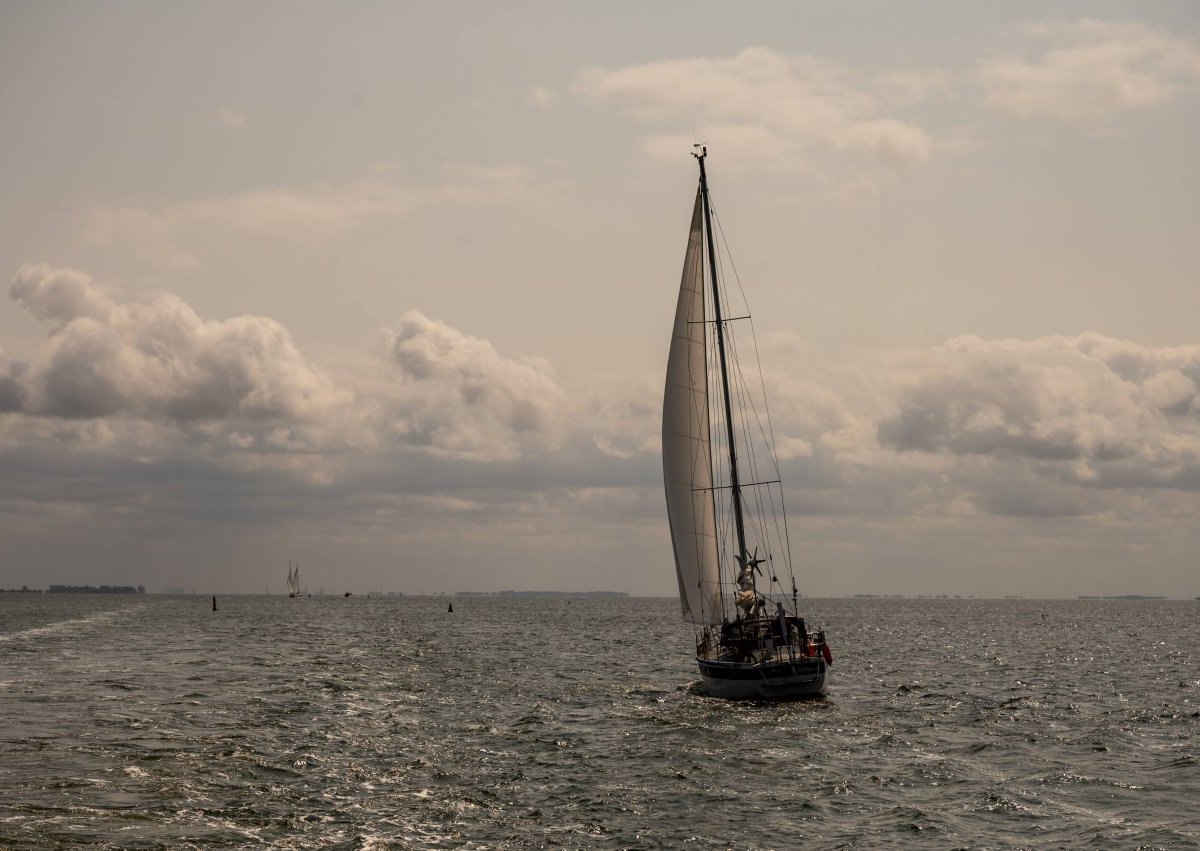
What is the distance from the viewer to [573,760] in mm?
36500

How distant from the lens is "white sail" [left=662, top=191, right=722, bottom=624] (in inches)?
2089

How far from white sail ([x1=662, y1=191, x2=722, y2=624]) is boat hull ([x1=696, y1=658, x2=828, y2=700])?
4.36 m

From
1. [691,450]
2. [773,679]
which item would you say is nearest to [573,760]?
[773,679]

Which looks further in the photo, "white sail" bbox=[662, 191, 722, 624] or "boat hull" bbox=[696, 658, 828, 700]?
"white sail" bbox=[662, 191, 722, 624]

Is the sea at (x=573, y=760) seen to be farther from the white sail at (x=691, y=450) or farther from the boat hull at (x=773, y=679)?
the white sail at (x=691, y=450)

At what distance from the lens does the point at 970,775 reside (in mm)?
34344

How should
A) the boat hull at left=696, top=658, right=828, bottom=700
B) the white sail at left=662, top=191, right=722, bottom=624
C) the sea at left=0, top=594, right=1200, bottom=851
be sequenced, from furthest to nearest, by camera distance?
the white sail at left=662, top=191, right=722, bottom=624 < the boat hull at left=696, top=658, right=828, bottom=700 < the sea at left=0, top=594, right=1200, bottom=851

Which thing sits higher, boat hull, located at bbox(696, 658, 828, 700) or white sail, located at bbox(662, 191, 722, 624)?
white sail, located at bbox(662, 191, 722, 624)

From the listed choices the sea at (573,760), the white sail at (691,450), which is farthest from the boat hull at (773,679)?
the white sail at (691,450)

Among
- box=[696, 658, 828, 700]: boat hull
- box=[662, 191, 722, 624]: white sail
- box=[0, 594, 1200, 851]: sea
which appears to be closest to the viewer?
box=[0, 594, 1200, 851]: sea

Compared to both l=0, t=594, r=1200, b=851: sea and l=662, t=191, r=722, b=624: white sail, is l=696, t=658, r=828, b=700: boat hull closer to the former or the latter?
l=0, t=594, r=1200, b=851: sea

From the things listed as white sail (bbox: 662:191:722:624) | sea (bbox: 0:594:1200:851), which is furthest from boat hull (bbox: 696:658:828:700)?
white sail (bbox: 662:191:722:624)

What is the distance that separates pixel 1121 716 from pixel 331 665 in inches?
1728

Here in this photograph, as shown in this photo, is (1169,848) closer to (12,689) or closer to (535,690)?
(535,690)
